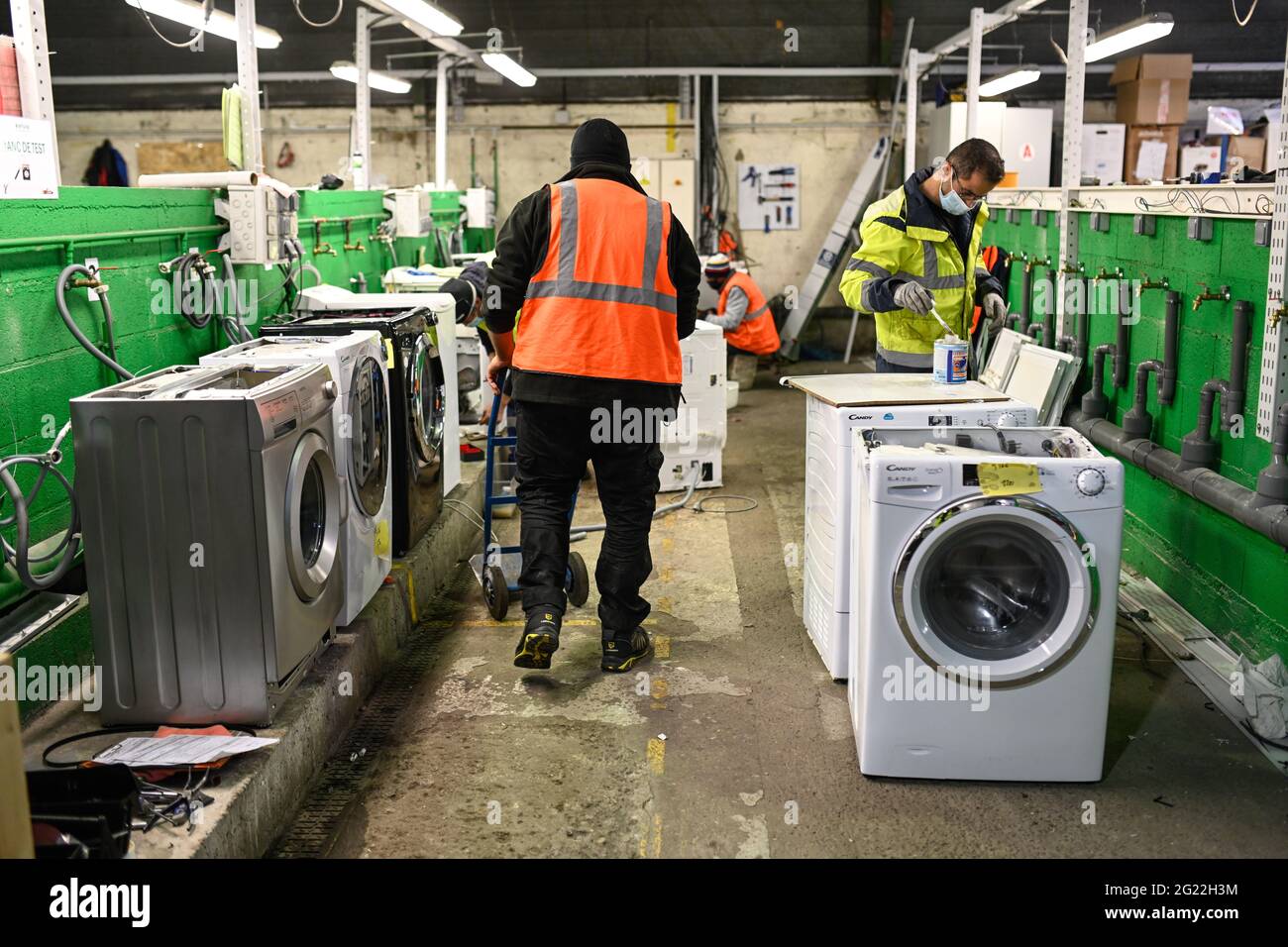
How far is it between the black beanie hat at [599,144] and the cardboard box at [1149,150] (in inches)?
306

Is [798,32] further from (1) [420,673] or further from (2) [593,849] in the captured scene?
(2) [593,849]

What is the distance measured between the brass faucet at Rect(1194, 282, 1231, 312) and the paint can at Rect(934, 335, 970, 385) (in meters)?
0.84

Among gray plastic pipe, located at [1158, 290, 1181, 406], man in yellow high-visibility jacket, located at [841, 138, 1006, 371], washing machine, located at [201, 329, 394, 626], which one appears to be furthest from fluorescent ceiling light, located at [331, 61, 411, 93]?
gray plastic pipe, located at [1158, 290, 1181, 406]

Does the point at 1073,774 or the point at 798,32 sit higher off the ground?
the point at 798,32

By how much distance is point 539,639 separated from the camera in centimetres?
394

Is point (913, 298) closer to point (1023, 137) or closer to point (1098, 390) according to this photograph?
point (1098, 390)

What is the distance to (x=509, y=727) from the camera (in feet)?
12.2

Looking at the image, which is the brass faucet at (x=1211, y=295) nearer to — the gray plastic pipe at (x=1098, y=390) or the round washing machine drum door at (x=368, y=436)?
the gray plastic pipe at (x=1098, y=390)

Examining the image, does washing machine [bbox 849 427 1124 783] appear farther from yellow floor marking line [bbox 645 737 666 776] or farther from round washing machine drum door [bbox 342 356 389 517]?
round washing machine drum door [bbox 342 356 389 517]

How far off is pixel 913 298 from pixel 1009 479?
4.57ft

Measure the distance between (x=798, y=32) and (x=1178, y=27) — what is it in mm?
3640

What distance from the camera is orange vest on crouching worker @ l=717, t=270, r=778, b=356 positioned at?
879 centimetres

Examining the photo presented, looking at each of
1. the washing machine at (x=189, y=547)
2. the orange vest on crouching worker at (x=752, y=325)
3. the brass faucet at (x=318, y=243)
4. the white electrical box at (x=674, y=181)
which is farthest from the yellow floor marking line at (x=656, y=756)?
the white electrical box at (x=674, y=181)
